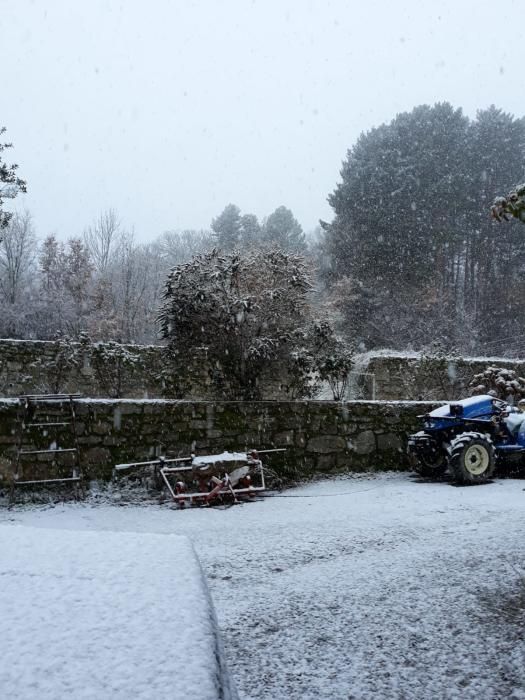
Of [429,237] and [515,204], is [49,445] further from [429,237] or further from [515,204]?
[429,237]

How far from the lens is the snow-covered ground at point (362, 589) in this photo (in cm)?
231

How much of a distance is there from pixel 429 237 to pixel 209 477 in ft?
69.5

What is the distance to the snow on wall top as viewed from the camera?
93cm

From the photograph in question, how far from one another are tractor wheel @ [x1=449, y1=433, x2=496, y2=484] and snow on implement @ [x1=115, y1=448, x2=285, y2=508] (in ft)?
8.02

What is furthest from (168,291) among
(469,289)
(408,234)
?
(469,289)

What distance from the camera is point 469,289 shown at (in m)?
25.7

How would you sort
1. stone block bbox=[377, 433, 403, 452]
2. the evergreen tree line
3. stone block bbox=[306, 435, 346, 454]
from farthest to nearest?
the evergreen tree line → stone block bbox=[377, 433, 403, 452] → stone block bbox=[306, 435, 346, 454]

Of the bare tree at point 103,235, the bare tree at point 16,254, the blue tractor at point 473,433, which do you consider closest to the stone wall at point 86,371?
the blue tractor at point 473,433

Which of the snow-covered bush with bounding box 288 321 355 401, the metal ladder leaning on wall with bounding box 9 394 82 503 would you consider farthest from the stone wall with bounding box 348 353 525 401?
the metal ladder leaning on wall with bounding box 9 394 82 503

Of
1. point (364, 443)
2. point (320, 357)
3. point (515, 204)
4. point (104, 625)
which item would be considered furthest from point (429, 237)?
point (104, 625)

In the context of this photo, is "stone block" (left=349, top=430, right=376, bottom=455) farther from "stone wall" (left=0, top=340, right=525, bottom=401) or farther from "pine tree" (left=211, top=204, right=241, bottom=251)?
"pine tree" (left=211, top=204, right=241, bottom=251)

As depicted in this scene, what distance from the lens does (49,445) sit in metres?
6.66

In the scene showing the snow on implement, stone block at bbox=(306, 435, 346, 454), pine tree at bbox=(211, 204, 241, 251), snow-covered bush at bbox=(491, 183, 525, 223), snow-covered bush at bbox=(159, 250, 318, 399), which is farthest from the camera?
pine tree at bbox=(211, 204, 241, 251)

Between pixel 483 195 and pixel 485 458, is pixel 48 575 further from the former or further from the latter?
pixel 483 195
